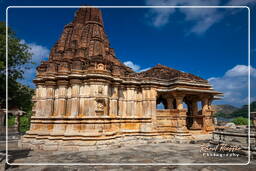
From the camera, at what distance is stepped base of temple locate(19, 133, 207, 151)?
11703 mm

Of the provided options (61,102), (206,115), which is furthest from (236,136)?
(61,102)

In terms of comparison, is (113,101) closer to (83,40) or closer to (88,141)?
(88,141)

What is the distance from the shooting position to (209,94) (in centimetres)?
1741

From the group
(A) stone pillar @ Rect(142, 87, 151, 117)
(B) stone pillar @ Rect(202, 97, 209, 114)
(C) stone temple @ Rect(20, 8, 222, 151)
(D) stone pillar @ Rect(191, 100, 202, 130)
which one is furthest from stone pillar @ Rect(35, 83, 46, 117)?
(B) stone pillar @ Rect(202, 97, 209, 114)

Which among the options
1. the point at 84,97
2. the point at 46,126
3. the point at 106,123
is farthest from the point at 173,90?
the point at 46,126

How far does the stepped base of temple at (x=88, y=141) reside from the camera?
11.7 meters

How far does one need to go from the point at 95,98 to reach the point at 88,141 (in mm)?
2834

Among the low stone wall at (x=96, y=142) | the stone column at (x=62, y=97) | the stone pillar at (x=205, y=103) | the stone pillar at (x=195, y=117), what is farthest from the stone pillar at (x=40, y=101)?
the stone pillar at (x=205, y=103)

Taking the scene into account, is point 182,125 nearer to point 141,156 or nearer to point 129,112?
point 129,112

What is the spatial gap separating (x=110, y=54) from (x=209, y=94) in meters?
10.1

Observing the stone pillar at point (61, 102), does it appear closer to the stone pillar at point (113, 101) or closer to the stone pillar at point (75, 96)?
the stone pillar at point (75, 96)

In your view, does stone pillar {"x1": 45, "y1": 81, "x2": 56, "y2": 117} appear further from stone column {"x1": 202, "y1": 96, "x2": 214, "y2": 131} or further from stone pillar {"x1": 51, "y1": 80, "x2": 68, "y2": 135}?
stone column {"x1": 202, "y1": 96, "x2": 214, "y2": 131}

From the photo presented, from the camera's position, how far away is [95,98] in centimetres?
1248

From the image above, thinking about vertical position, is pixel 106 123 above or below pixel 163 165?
above
